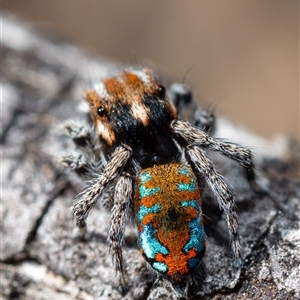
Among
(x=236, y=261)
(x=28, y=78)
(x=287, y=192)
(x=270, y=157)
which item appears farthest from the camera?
(x=28, y=78)

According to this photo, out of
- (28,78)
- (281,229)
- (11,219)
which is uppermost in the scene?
(281,229)

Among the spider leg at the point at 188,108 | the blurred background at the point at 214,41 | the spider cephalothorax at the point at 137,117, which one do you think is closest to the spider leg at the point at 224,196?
the spider cephalothorax at the point at 137,117

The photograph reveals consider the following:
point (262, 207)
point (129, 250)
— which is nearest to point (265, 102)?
point (262, 207)

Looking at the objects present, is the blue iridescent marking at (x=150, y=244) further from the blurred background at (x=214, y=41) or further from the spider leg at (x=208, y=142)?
the blurred background at (x=214, y=41)

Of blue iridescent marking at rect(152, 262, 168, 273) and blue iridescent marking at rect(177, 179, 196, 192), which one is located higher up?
blue iridescent marking at rect(177, 179, 196, 192)

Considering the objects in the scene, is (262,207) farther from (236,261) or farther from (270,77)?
(270,77)

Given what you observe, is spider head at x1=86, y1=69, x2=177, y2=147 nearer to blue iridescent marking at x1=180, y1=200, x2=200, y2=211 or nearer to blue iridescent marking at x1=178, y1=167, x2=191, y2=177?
blue iridescent marking at x1=178, y1=167, x2=191, y2=177

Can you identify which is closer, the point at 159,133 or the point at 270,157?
the point at 159,133

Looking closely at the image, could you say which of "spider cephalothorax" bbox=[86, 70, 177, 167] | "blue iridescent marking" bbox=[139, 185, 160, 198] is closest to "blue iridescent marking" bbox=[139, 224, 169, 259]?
"blue iridescent marking" bbox=[139, 185, 160, 198]
